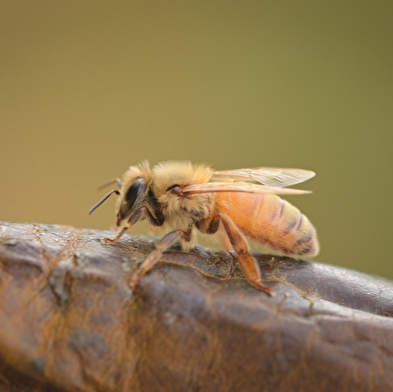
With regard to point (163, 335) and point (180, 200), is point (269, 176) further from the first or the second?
point (163, 335)

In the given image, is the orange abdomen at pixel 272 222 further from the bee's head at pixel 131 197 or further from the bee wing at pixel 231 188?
the bee's head at pixel 131 197

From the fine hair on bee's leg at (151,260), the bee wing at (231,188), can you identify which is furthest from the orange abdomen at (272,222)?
the fine hair on bee's leg at (151,260)

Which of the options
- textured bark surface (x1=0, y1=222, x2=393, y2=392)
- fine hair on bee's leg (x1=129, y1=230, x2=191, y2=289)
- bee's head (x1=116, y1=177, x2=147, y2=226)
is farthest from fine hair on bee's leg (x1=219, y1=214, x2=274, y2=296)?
bee's head (x1=116, y1=177, x2=147, y2=226)

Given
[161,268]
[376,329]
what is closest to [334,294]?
[376,329]

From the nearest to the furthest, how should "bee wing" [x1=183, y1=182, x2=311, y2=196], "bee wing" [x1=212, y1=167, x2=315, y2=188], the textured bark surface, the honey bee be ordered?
the textured bark surface → "bee wing" [x1=183, y1=182, x2=311, y2=196] → the honey bee → "bee wing" [x1=212, y1=167, x2=315, y2=188]

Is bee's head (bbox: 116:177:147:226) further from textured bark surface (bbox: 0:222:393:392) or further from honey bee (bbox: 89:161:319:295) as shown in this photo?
textured bark surface (bbox: 0:222:393:392)

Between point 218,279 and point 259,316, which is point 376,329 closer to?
point 259,316
